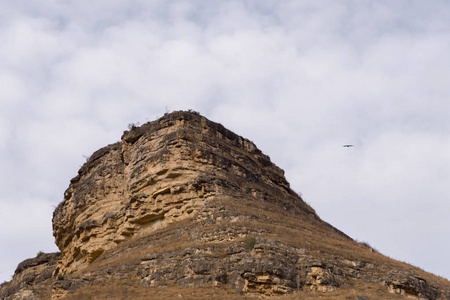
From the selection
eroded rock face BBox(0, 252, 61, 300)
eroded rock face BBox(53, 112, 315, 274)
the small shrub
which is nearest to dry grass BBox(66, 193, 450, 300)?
the small shrub

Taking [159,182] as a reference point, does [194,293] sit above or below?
below

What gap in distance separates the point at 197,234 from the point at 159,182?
260 inches

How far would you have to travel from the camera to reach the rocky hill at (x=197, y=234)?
25781 mm

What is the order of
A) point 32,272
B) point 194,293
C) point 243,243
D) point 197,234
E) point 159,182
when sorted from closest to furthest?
point 194,293 → point 243,243 → point 197,234 → point 159,182 → point 32,272

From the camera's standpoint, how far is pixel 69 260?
42406 millimetres

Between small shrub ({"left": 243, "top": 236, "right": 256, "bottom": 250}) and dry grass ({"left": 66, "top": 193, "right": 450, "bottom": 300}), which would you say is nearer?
dry grass ({"left": 66, "top": 193, "right": 450, "bottom": 300})

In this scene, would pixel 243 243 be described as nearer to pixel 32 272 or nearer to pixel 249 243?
pixel 249 243

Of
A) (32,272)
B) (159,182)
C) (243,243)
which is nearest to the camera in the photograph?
(243,243)

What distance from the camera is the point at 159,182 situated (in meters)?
35.9

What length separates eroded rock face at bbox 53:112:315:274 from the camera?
3506 centimetres

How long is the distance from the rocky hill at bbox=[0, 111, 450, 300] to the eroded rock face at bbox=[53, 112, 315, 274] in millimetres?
79

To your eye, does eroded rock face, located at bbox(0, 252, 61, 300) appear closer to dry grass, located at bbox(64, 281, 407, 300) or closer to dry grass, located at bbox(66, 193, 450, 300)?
dry grass, located at bbox(66, 193, 450, 300)

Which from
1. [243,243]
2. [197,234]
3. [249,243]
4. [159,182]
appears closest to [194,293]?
[249,243]

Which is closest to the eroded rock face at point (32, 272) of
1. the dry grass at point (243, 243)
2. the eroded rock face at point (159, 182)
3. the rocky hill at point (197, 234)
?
the rocky hill at point (197, 234)
